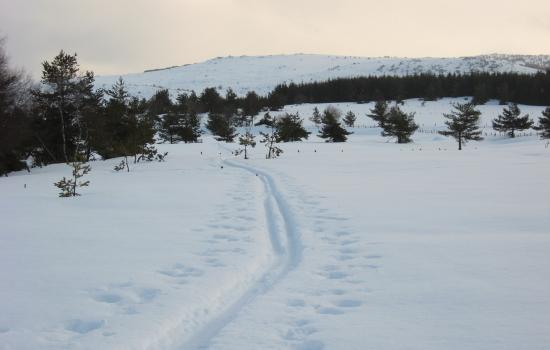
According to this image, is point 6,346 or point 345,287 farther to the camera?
point 345,287

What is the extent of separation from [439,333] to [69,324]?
336 centimetres

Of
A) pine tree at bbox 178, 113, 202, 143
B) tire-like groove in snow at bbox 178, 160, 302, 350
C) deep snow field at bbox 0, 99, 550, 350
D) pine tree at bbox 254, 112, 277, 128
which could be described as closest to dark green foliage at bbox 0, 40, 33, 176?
deep snow field at bbox 0, 99, 550, 350

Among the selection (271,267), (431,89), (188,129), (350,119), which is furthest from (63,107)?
(431,89)

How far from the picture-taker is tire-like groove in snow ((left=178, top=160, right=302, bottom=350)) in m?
3.83

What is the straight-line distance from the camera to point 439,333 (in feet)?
11.9

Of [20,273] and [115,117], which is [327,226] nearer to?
[20,273]

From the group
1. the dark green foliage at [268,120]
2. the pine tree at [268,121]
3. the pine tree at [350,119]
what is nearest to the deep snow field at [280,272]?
the pine tree at [268,121]

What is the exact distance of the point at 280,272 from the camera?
5496 mm

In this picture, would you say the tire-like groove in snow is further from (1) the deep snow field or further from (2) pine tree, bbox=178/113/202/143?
(2) pine tree, bbox=178/113/202/143

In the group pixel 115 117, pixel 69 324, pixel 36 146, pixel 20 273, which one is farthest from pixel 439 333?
pixel 36 146

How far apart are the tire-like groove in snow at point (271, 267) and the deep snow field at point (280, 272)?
0.08ft

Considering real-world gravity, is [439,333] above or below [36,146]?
below

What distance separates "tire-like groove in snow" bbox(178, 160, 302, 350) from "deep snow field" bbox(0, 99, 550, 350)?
0.08 feet

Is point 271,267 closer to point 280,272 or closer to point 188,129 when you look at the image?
point 280,272
